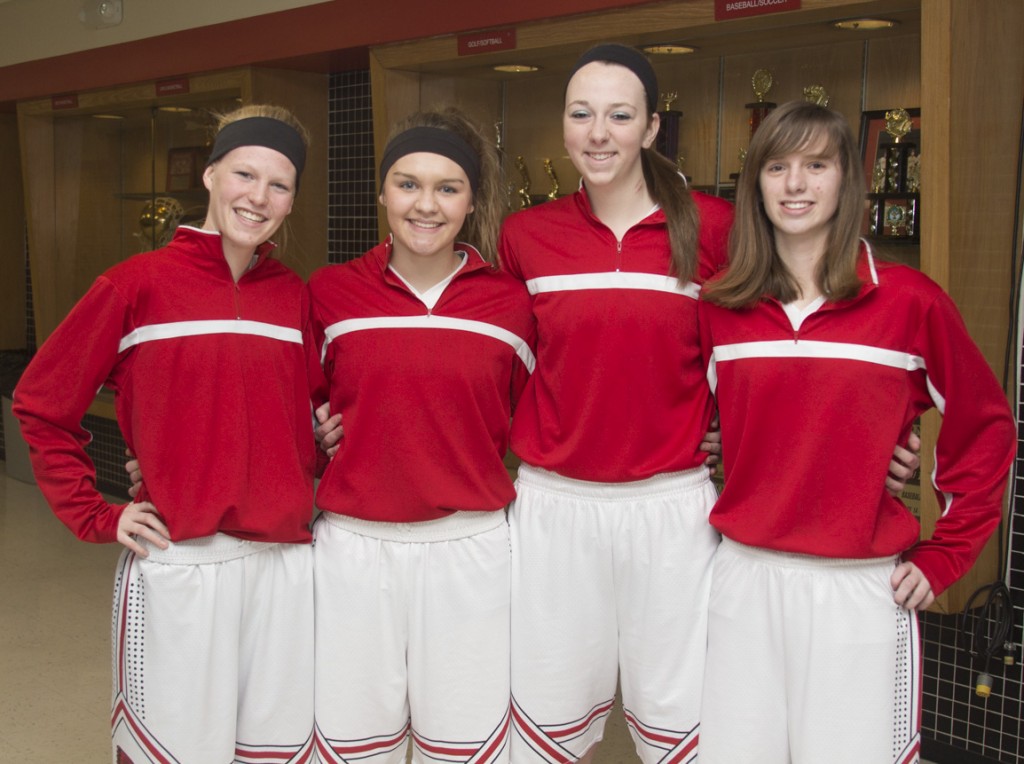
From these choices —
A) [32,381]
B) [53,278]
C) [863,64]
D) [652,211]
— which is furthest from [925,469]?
[53,278]

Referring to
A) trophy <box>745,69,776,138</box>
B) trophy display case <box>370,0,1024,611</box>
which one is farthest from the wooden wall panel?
trophy <box>745,69,776,138</box>

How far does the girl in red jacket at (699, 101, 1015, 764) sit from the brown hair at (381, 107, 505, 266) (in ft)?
→ 2.09

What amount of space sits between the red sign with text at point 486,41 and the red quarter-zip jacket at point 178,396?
6.60 feet

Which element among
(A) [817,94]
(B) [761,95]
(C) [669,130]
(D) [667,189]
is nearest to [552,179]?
(C) [669,130]

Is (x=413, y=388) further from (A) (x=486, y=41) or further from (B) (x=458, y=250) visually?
(A) (x=486, y=41)

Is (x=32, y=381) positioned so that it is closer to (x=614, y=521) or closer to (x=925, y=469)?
(x=614, y=521)

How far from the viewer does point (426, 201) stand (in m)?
2.42

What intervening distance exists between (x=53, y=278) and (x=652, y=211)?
577 centimetres

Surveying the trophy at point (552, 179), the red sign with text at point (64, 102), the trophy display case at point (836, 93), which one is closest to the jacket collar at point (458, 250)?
the trophy display case at point (836, 93)

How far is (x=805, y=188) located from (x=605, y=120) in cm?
50

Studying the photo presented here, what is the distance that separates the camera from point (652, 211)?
8.37 ft

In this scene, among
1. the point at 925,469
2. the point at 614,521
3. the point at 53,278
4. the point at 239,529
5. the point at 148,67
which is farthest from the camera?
the point at 53,278

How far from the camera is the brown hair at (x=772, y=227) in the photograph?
2.21 metres

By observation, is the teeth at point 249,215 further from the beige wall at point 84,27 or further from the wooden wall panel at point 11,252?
the wooden wall panel at point 11,252
